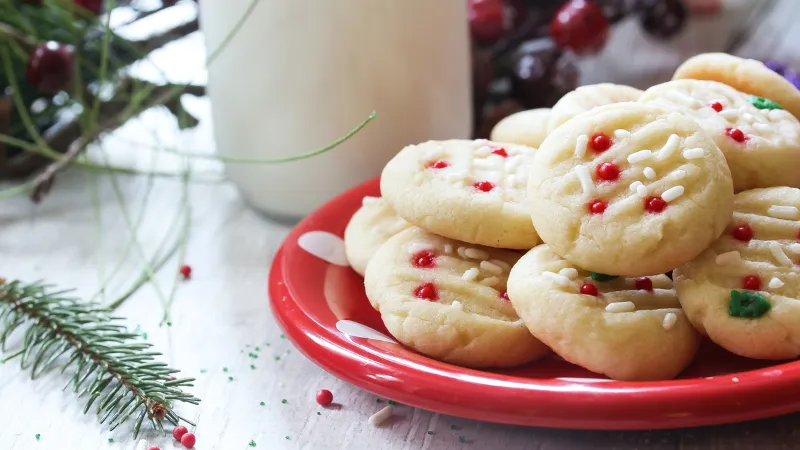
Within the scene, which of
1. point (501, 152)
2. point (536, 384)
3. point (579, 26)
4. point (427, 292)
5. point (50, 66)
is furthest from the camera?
point (579, 26)

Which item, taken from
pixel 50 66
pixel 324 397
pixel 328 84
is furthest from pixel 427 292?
pixel 50 66

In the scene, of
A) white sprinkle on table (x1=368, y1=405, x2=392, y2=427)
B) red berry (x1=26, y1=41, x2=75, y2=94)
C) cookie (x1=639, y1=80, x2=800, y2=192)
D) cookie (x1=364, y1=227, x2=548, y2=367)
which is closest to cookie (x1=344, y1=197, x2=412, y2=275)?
cookie (x1=364, y1=227, x2=548, y2=367)

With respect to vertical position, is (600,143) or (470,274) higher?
(600,143)

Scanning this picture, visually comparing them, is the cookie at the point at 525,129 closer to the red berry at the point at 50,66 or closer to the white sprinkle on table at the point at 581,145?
the white sprinkle on table at the point at 581,145

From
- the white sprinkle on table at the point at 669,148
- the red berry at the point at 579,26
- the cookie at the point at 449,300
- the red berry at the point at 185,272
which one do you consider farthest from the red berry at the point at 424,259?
the red berry at the point at 579,26

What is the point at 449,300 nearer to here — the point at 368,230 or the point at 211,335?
the point at 368,230

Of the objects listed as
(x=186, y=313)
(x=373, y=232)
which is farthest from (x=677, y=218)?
(x=186, y=313)
